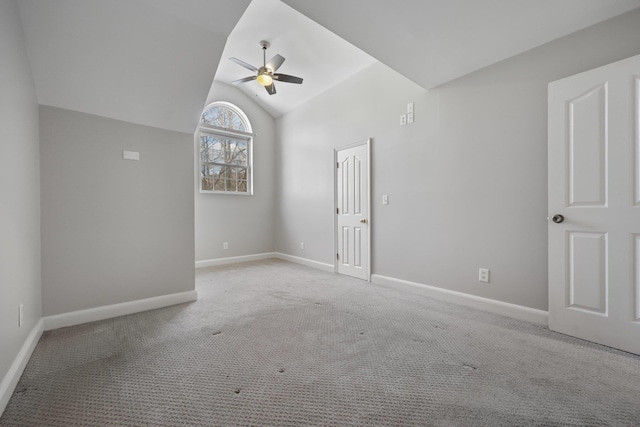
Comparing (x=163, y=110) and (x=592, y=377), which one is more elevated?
(x=163, y=110)

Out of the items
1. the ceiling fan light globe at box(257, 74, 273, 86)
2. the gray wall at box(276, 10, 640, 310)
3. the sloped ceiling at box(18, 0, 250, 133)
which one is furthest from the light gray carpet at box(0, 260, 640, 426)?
the ceiling fan light globe at box(257, 74, 273, 86)

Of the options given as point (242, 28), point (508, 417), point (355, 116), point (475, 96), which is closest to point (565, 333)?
point (508, 417)

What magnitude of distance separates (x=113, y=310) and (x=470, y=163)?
12.6ft

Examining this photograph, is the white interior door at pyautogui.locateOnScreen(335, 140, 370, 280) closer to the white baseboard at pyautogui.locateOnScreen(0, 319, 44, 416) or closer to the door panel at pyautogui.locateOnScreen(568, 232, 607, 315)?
the door panel at pyautogui.locateOnScreen(568, 232, 607, 315)

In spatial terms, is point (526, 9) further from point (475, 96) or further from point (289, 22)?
point (289, 22)

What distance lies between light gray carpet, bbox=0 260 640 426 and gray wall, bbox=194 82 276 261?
251cm

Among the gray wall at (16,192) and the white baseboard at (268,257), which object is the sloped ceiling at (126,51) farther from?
the white baseboard at (268,257)

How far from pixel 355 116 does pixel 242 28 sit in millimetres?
1931

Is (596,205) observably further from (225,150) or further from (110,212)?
(225,150)

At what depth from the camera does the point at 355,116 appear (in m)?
4.26

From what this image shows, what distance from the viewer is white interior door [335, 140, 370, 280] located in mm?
4066

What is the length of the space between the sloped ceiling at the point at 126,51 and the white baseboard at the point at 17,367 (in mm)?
1862

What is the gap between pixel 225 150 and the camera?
547 cm

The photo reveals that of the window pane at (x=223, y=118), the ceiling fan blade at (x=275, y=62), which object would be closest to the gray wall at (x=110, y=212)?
the ceiling fan blade at (x=275, y=62)
